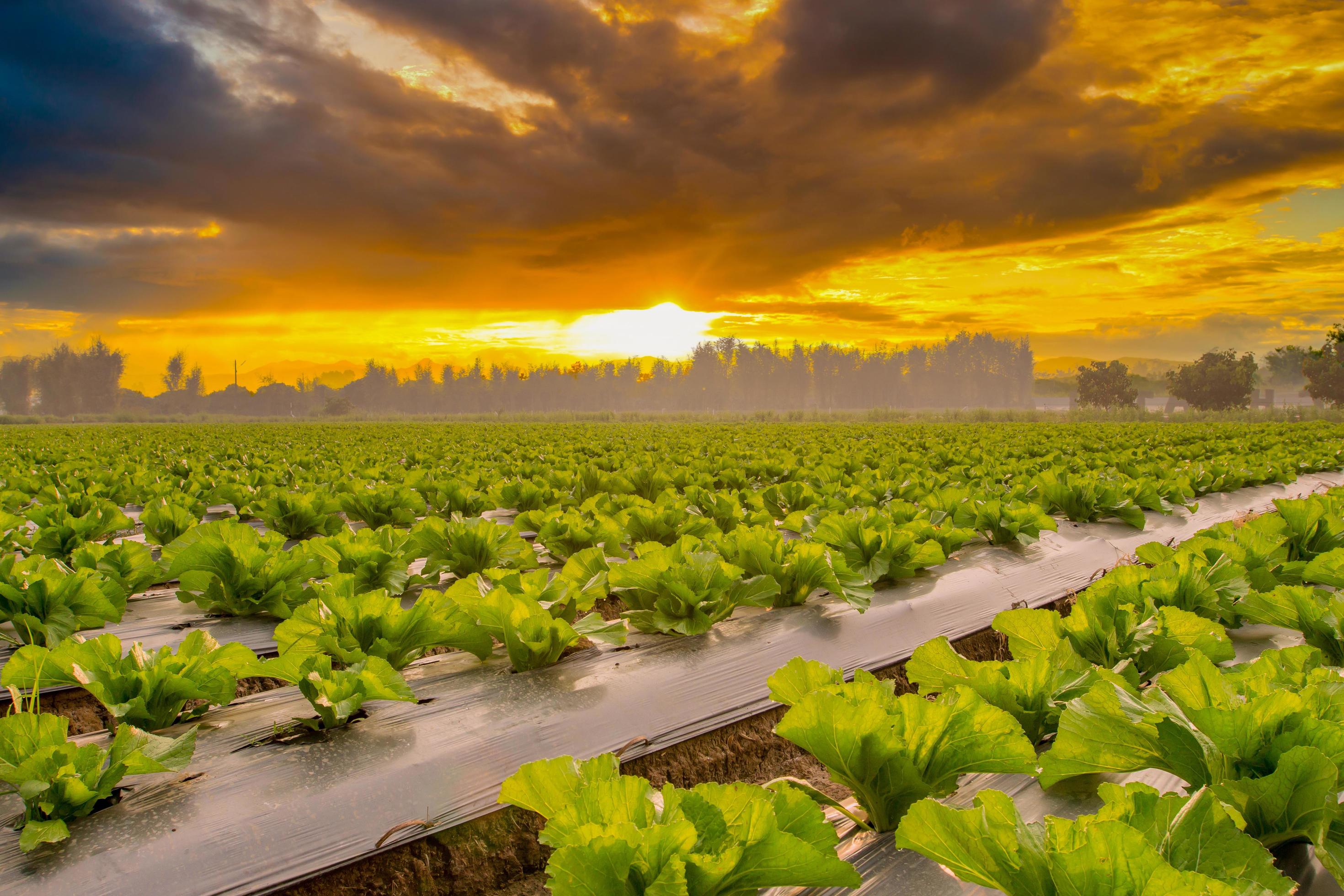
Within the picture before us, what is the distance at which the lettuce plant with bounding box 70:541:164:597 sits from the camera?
3.38m

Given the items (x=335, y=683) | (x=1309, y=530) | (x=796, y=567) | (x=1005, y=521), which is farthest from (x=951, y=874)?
(x=1309, y=530)

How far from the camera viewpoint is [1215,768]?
5.33 feet

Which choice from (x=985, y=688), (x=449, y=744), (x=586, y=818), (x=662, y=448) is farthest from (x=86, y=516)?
(x=662, y=448)

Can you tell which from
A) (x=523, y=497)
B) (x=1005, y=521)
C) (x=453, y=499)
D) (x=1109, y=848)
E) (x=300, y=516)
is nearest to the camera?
(x=1109, y=848)

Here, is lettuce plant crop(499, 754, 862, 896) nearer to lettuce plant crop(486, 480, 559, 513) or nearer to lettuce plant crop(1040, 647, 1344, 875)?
lettuce plant crop(1040, 647, 1344, 875)

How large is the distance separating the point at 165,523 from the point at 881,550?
4823 mm

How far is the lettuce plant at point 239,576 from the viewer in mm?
3312

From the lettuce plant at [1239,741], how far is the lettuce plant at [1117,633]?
42 cm

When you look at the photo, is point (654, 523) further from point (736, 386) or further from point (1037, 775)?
point (736, 386)

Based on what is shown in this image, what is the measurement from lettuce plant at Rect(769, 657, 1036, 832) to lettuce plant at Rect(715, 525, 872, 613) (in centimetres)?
149

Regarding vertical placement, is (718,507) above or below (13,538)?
below

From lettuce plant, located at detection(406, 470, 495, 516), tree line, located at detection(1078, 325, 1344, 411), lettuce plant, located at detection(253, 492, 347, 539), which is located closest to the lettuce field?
lettuce plant, located at detection(253, 492, 347, 539)

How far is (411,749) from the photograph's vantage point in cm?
220

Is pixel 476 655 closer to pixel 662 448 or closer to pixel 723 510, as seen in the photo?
pixel 723 510
